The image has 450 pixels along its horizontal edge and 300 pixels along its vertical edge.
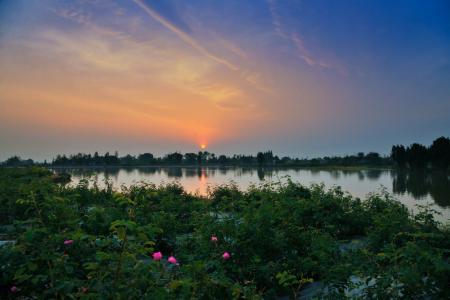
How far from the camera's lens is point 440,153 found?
66562 mm

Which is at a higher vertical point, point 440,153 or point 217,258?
point 440,153

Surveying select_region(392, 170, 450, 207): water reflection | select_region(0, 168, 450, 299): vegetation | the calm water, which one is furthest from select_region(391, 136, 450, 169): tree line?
select_region(0, 168, 450, 299): vegetation

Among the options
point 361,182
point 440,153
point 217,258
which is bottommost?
point 361,182

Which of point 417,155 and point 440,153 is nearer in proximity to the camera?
point 440,153

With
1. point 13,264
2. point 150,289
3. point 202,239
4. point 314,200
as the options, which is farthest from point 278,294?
point 314,200

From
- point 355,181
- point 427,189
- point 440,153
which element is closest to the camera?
point 427,189

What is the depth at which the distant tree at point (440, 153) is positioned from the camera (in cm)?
6531

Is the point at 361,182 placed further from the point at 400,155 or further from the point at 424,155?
the point at 400,155

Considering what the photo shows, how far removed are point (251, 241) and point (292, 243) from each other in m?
0.96

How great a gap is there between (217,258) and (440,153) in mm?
77171

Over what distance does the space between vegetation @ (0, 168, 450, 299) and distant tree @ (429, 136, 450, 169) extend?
7077 cm

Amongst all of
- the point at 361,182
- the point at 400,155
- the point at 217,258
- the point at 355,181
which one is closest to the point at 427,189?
the point at 361,182

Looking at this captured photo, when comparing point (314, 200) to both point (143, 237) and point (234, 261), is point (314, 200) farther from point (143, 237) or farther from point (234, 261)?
point (143, 237)

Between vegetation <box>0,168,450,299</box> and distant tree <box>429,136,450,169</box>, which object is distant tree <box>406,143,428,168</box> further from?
vegetation <box>0,168,450,299</box>
